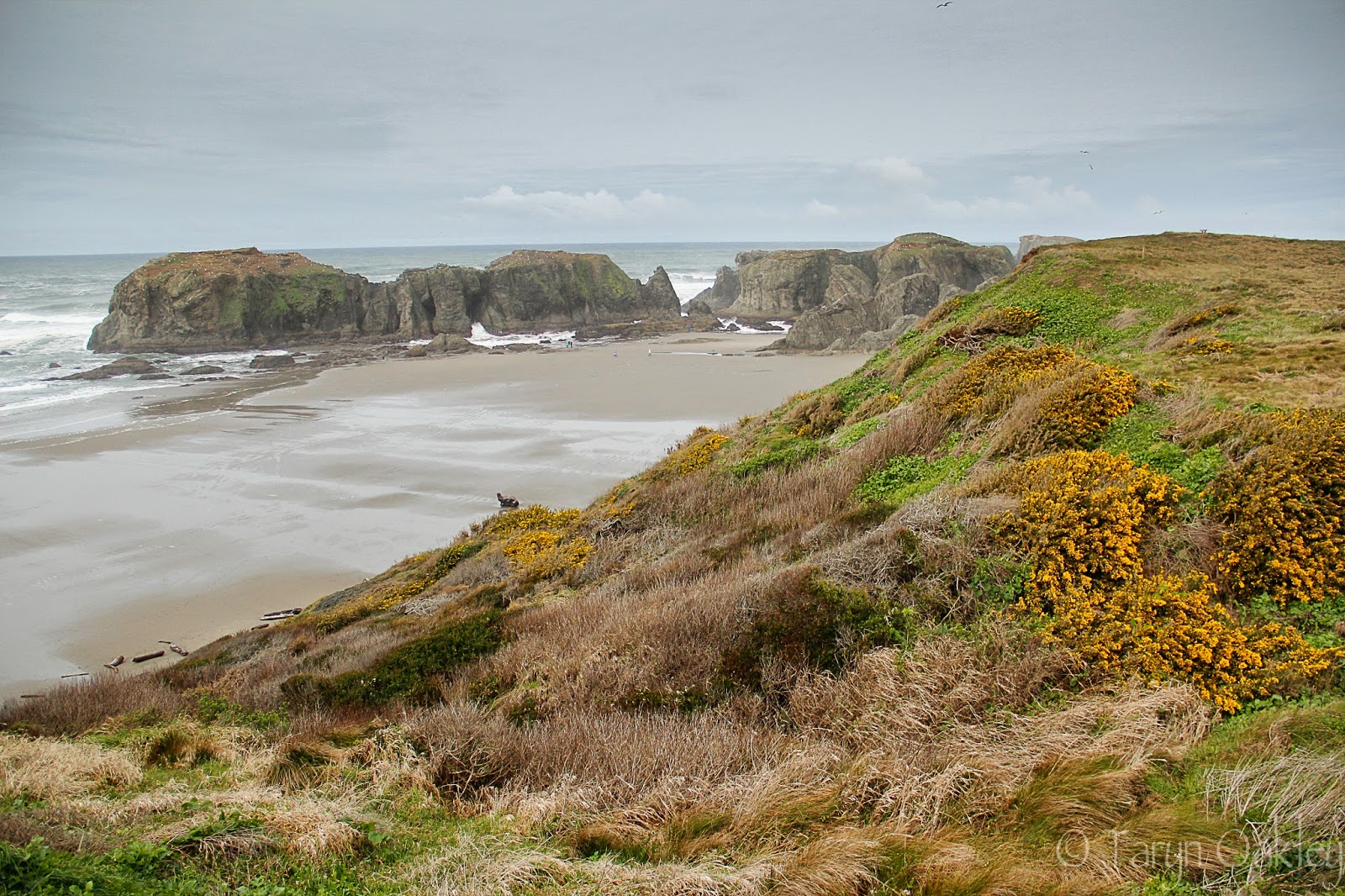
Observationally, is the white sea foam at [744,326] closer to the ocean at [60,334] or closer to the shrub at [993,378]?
the ocean at [60,334]

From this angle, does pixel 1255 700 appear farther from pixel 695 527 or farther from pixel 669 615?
pixel 695 527

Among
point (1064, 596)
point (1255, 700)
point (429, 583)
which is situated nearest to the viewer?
point (1255, 700)

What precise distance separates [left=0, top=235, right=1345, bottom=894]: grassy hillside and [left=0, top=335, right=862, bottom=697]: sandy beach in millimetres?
6006

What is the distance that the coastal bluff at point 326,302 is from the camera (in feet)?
160

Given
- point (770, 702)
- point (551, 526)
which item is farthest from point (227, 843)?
point (551, 526)

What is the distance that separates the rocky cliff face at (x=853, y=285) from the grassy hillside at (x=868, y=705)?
38.7m

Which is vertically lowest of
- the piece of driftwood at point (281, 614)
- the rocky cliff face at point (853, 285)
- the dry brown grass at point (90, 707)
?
the piece of driftwood at point (281, 614)

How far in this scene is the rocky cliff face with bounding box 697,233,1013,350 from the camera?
157 ft

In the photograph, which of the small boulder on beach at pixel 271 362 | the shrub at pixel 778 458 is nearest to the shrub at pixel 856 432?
the shrub at pixel 778 458

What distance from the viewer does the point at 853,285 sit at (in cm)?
Answer: 6128

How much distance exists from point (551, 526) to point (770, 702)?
332 inches

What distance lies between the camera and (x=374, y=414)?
30.4 meters

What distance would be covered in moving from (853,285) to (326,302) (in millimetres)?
41630

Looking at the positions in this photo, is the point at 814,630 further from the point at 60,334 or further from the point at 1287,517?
the point at 60,334
